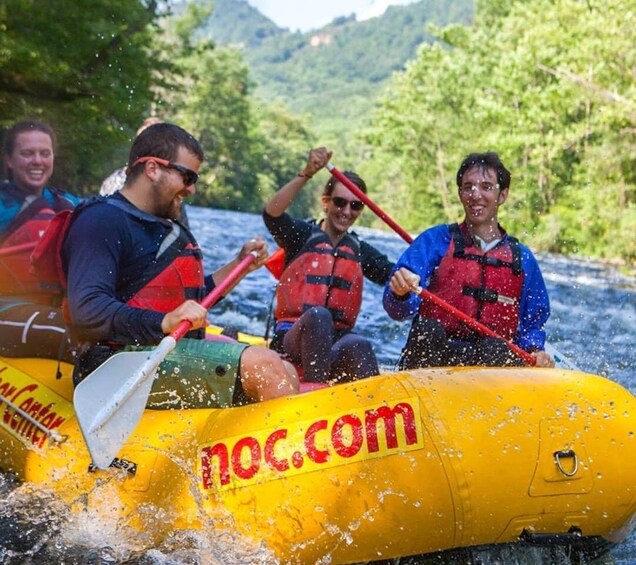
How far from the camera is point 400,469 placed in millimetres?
2453

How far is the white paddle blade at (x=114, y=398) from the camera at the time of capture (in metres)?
2.53

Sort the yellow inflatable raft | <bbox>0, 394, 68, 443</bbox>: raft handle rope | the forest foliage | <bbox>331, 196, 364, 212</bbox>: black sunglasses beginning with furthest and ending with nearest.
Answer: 1. the forest foliage
2. <bbox>331, 196, 364, 212</bbox>: black sunglasses
3. <bbox>0, 394, 68, 443</bbox>: raft handle rope
4. the yellow inflatable raft

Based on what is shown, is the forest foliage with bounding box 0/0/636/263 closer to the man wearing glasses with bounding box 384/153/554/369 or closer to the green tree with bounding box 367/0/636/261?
the green tree with bounding box 367/0/636/261

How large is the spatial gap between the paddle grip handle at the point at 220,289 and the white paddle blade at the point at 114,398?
Result: 5 cm

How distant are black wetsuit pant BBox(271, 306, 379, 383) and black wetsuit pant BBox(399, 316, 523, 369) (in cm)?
21

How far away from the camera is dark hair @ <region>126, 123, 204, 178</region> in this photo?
9.47ft

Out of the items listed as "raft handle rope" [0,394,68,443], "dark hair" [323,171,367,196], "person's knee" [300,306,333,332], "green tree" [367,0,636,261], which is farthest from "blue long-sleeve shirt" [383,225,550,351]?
"green tree" [367,0,636,261]

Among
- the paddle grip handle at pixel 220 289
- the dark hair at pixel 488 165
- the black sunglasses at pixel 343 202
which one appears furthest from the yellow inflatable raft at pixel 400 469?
the black sunglasses at pixel 343 202

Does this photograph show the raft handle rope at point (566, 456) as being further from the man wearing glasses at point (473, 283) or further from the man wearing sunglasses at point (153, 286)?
the man wearing glasses at point (473, 283)

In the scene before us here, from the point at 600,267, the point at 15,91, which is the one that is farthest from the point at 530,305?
the point at 600,267

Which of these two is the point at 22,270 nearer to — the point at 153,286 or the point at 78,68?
the point at 153,286

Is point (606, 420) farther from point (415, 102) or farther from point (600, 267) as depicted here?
point (415, 102)

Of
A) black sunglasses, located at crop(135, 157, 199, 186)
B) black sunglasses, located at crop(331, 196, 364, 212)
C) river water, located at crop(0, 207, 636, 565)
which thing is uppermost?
black sunglasses, located at crop(135, 157, 199, 186)

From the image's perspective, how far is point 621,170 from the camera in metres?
19.5
